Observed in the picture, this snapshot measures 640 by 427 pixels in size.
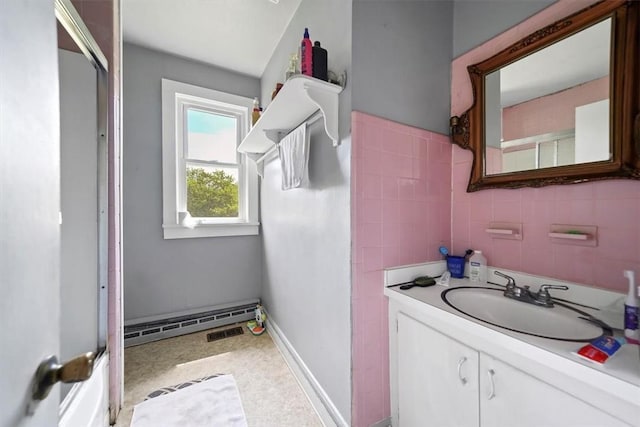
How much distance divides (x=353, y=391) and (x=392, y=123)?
1338mm

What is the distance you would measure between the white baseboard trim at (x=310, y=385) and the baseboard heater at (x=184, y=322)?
23.3 inches

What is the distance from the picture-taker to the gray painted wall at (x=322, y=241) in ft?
3.77

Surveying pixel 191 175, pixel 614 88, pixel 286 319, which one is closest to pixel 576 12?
pixel 614 88

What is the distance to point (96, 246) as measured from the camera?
1229 millimetres

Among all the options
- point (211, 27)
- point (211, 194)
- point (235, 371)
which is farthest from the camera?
point (211, 194)

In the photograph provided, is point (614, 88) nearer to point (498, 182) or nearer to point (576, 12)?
point (576, 12)

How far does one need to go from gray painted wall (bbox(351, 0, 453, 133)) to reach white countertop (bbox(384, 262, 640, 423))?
868 millimetres

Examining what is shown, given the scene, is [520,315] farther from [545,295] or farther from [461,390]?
[461,390]

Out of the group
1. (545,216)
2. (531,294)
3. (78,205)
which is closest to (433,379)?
(531,294)

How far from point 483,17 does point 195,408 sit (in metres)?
2.76

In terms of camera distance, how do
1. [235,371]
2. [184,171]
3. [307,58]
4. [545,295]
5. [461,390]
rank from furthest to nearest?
[184,171] < [235,371] < [307,58] < [545,295] < [461,390]

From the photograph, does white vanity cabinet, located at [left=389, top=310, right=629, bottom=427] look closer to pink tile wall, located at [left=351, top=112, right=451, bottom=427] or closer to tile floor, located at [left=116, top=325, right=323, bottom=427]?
A: pink tile wall, located at [left=351, top=112, right=451, bottom=427]

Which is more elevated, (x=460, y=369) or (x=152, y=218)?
(x=152, y=218)

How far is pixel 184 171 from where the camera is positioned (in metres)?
2.24
